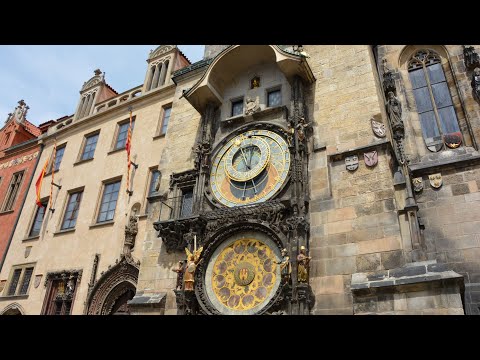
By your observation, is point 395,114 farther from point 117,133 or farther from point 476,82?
point 117,133

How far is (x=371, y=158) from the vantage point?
905cm

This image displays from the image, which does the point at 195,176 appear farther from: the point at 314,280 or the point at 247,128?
the point at 314,280

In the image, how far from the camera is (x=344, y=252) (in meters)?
8.39

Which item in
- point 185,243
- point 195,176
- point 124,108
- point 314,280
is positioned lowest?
point 314,280

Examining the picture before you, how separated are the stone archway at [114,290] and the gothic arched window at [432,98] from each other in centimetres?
1064

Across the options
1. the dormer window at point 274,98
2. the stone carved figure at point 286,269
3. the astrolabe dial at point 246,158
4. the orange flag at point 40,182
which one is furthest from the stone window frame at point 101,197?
the stone carved figure at point 286,269

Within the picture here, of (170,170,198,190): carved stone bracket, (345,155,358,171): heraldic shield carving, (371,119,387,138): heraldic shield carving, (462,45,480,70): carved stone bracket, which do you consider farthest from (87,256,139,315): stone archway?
(462,45,480,70): carved stone bracket

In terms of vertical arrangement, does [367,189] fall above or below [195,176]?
below

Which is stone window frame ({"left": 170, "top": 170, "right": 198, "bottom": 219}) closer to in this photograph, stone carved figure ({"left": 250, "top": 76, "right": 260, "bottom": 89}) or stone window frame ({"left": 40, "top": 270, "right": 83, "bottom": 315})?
stone carved figure ({"left": 250, "top": 76, "right": 260, "bottom": 89})

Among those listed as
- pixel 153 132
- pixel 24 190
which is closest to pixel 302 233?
pixel 153 132

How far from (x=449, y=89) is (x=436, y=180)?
3.15 metres

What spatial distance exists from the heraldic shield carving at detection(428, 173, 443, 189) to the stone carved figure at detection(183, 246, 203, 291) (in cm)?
612
